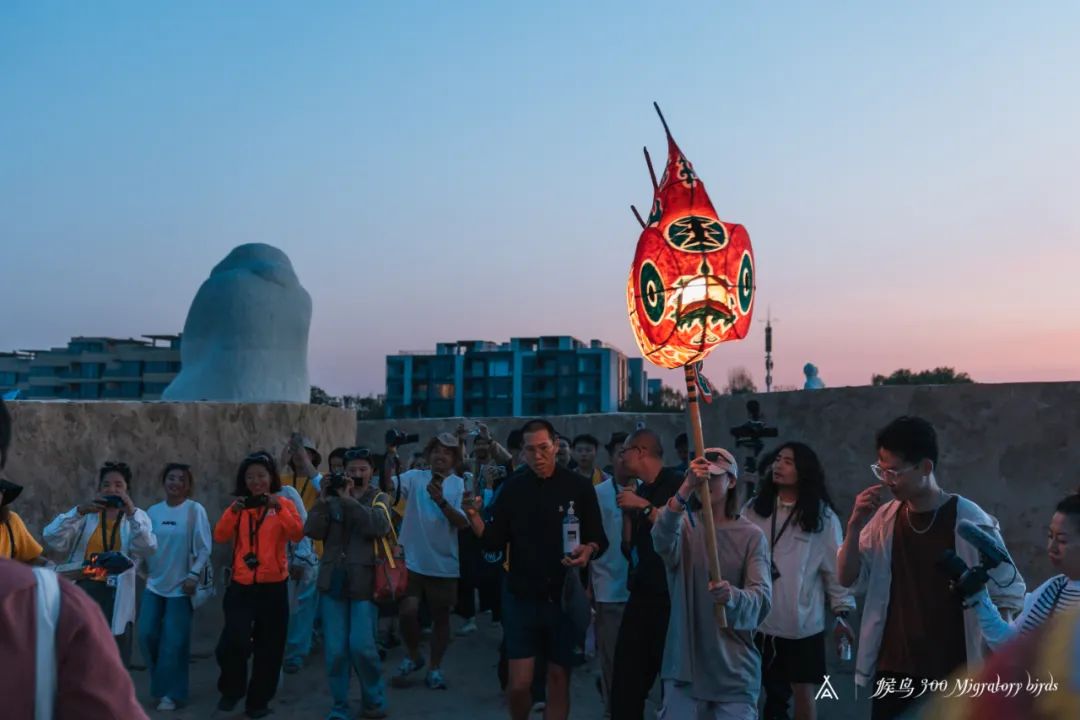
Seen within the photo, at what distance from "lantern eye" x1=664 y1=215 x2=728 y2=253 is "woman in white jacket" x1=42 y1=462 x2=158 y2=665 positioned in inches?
194

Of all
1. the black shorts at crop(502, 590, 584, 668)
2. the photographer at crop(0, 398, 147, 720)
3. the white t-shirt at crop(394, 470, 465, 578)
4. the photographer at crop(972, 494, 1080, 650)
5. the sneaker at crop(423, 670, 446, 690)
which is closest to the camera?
the photographer at crop(0, 398, 147, 720)

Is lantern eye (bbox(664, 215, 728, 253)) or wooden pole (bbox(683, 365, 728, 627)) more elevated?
lantern eye (bbox(664, 215, 728, 253))

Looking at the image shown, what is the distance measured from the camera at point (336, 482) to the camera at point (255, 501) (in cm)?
45

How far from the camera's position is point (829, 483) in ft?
30.0

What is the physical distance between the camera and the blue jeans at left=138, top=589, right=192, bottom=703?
805 cm

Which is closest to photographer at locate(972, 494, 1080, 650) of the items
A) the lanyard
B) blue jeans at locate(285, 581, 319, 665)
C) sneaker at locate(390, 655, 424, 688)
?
sneaker at locate(390, 655, 424, 688)

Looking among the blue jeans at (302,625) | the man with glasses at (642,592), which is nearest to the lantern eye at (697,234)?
the man with glasses at (642,592)

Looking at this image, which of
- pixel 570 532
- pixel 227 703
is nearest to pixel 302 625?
pixel 227 703

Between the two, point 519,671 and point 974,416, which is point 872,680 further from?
point 974,416

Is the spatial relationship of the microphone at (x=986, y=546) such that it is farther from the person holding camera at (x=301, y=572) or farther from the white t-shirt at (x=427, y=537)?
the person holding camera at (x=301, y=572)

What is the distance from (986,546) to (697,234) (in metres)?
1.89

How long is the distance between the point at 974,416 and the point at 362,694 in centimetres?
525

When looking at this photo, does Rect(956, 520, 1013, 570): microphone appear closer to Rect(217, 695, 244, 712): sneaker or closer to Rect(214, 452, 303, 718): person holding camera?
Rect(214, 452, 303, 718): person holding camera

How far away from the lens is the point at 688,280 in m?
4.95
